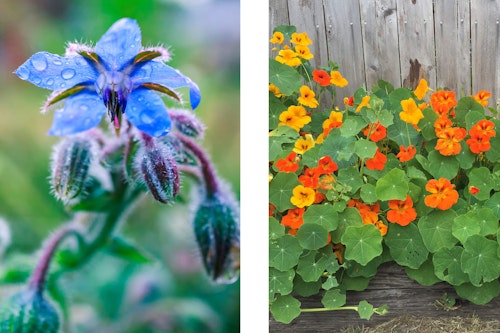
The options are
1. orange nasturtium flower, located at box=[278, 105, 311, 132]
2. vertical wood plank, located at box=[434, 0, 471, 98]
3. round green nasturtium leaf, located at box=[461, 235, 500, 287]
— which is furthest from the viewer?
vertical wood plank, located at box=[434, 0, 471, 98]

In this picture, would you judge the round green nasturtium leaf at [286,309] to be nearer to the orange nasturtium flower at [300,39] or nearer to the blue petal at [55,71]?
the orange nasturtium flower at [300,39]

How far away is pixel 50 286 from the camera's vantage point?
82 centimetres

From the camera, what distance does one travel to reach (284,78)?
2.29 m

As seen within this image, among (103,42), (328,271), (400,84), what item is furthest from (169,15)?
(400,84)

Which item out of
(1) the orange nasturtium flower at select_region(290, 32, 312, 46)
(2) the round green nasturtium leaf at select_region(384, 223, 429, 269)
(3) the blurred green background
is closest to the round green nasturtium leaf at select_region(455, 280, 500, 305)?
(2) the round green nasturtium leaf at select_region(384, 223, 429, 269)

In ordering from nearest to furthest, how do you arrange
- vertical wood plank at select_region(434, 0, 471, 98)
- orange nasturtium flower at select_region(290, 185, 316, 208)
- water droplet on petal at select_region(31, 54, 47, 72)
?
water droplet on petal at select_region(31, 54, 47, 72)
orange nasturtium flower at select_region(290, 185, 316, 208)
vertical wood plank at select_region(434, 0, 471, 98)

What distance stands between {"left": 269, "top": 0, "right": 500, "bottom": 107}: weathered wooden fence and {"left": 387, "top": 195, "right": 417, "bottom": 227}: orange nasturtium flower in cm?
71


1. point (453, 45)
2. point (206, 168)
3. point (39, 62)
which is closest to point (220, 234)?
point (206, 168)

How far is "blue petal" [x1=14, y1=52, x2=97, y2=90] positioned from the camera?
2.56 feet

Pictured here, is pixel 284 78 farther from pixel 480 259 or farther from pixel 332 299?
pixel 480 259

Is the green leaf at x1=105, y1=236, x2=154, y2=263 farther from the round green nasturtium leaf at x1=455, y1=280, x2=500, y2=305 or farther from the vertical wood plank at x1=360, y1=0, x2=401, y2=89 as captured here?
the vertical wood plank at x1=360, y1=0, x2=401, y2=89

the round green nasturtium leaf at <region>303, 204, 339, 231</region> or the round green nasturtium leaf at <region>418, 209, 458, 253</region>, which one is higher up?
the round green nasturtium leaf at <region>303, 204, 339, 231</region>

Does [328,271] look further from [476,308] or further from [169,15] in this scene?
[169,15]

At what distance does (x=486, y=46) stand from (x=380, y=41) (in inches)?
16.7
